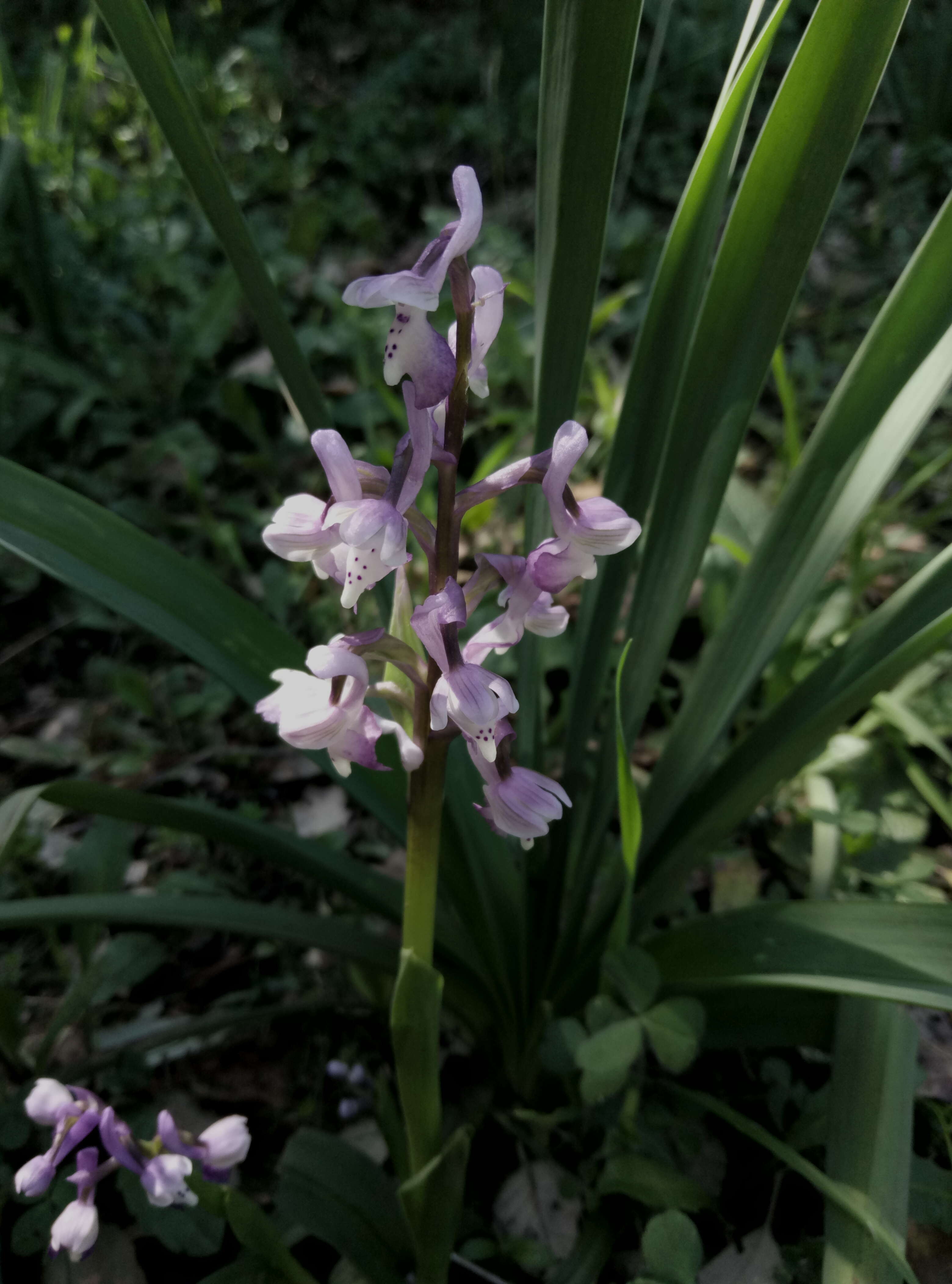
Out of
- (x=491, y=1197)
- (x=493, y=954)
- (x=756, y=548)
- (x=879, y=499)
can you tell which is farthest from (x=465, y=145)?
(x=491, y=1197)

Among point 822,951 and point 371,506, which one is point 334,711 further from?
point 822,951

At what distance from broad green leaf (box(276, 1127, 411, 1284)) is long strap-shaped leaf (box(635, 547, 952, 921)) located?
44 cm

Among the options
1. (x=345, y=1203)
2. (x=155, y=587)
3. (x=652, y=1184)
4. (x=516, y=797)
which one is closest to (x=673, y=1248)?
(x=652, y=1184)

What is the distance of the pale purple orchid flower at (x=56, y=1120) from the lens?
0.87 meters

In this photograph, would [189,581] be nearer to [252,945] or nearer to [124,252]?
[252,945]

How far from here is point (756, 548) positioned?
111 cm

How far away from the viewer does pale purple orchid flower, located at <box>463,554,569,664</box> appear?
29.1 inches

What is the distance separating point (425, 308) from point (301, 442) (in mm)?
1718

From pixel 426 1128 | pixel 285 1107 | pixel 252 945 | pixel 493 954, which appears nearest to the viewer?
pixel 426 1128

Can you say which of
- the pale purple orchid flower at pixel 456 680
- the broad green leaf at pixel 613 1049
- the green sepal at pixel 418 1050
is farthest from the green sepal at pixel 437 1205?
the pale purple orchid flower at pixel 456 680

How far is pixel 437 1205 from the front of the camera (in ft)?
2.91

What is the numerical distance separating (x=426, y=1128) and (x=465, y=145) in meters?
3.15

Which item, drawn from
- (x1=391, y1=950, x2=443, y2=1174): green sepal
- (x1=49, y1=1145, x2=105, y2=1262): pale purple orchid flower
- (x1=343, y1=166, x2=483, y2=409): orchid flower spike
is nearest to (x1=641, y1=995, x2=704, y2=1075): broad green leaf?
(x1=391, y1=950, x2=443, y2=1174): green sepal

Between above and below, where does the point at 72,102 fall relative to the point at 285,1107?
above
